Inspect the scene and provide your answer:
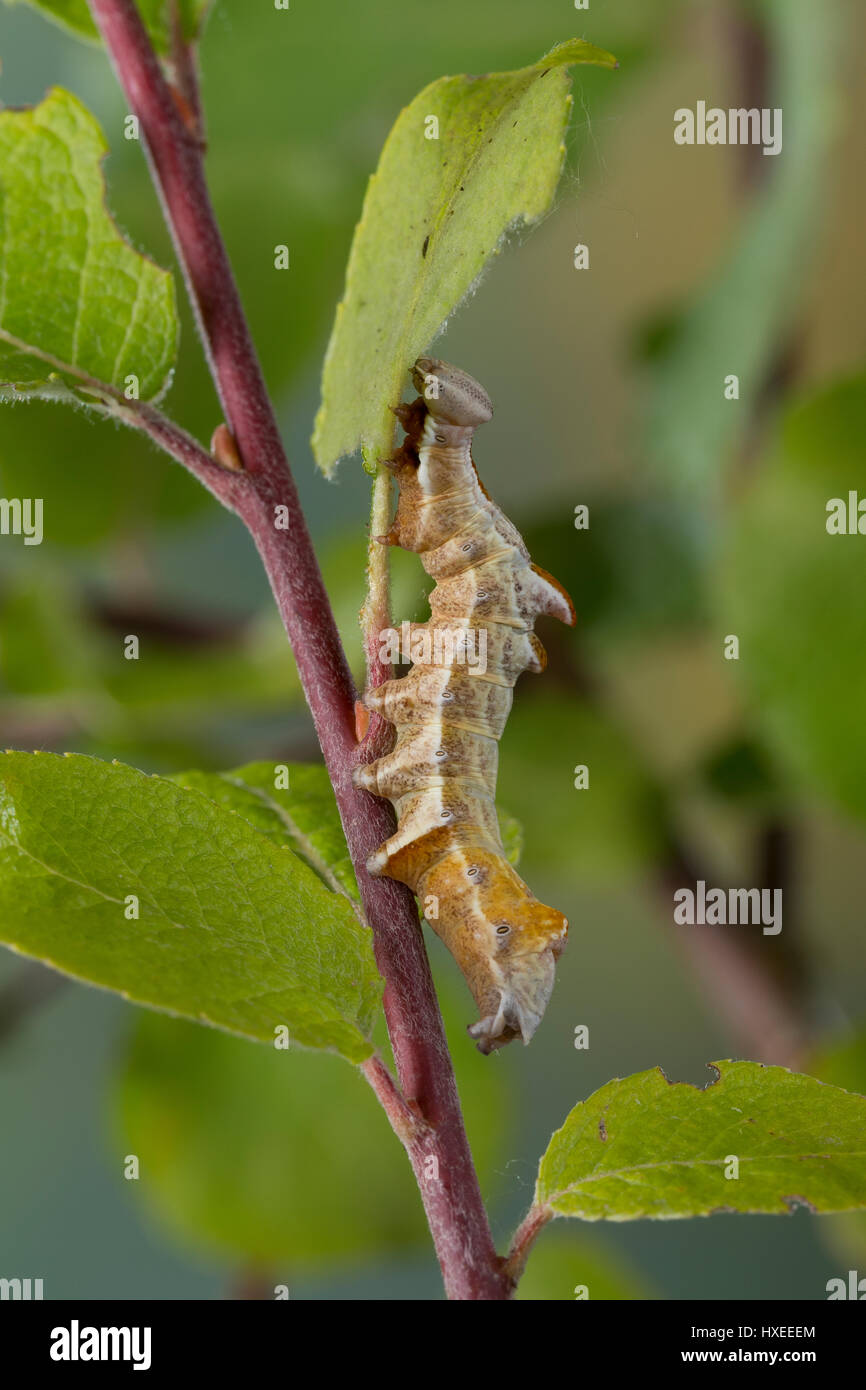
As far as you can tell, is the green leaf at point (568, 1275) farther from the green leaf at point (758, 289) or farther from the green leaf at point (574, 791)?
the green leaf at point (758, 289)

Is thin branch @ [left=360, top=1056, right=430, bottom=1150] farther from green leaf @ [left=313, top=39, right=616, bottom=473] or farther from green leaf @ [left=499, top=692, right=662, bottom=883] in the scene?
green leaf @ [left=499, top=692, right=662, bottom=883]

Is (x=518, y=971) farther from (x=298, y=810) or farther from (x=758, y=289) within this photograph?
(x=758, y=289)

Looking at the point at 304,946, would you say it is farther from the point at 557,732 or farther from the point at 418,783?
the point at 557,732

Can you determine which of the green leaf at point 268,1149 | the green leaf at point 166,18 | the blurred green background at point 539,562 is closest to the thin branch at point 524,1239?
the blurred green background at point 539,562

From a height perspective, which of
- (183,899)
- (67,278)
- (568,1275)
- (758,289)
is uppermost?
(758,289)

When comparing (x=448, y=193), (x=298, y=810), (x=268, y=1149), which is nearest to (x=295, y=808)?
(x=298, y=810)
